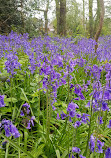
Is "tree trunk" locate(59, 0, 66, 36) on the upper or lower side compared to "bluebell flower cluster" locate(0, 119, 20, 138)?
upper

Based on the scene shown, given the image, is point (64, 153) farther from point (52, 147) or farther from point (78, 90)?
point (78, 90)

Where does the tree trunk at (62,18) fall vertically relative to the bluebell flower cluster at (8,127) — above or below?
above

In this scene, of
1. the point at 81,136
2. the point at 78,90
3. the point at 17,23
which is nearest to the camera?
the point at 78,90

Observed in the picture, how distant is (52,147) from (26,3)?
500 inches

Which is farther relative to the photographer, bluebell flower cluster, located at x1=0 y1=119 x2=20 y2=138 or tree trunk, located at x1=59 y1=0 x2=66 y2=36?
tree trunk, located at x1=59 y1=0 x2=66 y2=36

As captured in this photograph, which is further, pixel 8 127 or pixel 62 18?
pixel 62 18

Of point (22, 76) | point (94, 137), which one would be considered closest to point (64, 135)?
point (94, 137)

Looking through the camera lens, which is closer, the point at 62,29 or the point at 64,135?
the point at 64,135

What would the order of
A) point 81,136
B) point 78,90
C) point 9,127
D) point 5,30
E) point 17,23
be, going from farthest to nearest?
point 17,23 < point 5,30 < point 81,136 < point 78,90 < point 9,127

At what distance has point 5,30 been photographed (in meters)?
11.4

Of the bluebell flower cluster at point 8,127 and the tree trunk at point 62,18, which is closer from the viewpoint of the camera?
the bluebell flower cluster at point 8,127

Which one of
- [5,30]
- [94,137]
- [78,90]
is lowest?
[94,137]

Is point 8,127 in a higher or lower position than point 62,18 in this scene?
lower

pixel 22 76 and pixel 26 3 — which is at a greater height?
pixel 26 3
